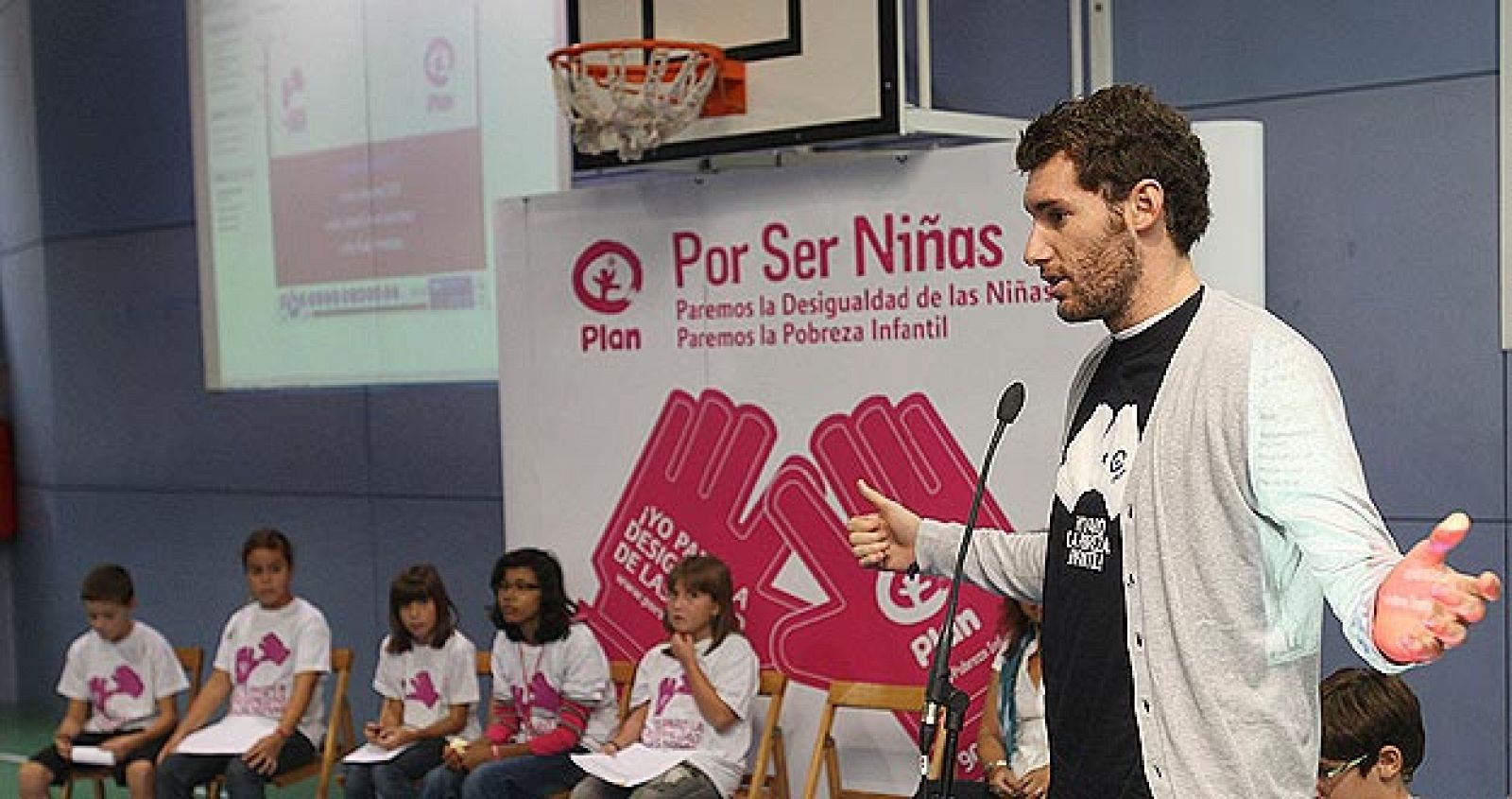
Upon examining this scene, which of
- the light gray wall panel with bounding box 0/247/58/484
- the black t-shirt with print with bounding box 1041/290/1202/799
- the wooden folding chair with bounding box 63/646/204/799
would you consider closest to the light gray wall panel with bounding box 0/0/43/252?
the light gray wall panel with bounding box 0/247/58/484

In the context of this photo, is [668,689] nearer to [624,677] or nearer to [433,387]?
[624,677]

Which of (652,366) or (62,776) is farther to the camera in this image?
(62,776)

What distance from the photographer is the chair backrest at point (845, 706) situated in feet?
14.6

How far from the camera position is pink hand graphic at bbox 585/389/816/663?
4.82m

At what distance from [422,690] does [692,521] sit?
977 millimetres

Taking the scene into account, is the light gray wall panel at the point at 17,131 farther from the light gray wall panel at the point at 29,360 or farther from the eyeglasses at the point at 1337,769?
the eyeglasses at the point at 1337,769

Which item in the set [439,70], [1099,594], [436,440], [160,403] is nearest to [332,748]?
[436,440]

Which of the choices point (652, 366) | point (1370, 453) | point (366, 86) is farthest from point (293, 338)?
point (1370, 453)

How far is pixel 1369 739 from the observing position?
110 inches

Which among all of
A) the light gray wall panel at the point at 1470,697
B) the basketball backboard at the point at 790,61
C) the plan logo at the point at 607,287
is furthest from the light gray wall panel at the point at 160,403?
the light gray wall panel at the point at 1470,697

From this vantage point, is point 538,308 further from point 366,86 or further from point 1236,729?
point 1236,729

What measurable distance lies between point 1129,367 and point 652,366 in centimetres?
303

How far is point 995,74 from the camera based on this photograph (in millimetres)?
5105

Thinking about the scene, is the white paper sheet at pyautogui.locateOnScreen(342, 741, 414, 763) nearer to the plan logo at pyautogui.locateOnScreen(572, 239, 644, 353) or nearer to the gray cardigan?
the plan logo at pyautogui.locateOnScreen(572, 239, 644, 353)
